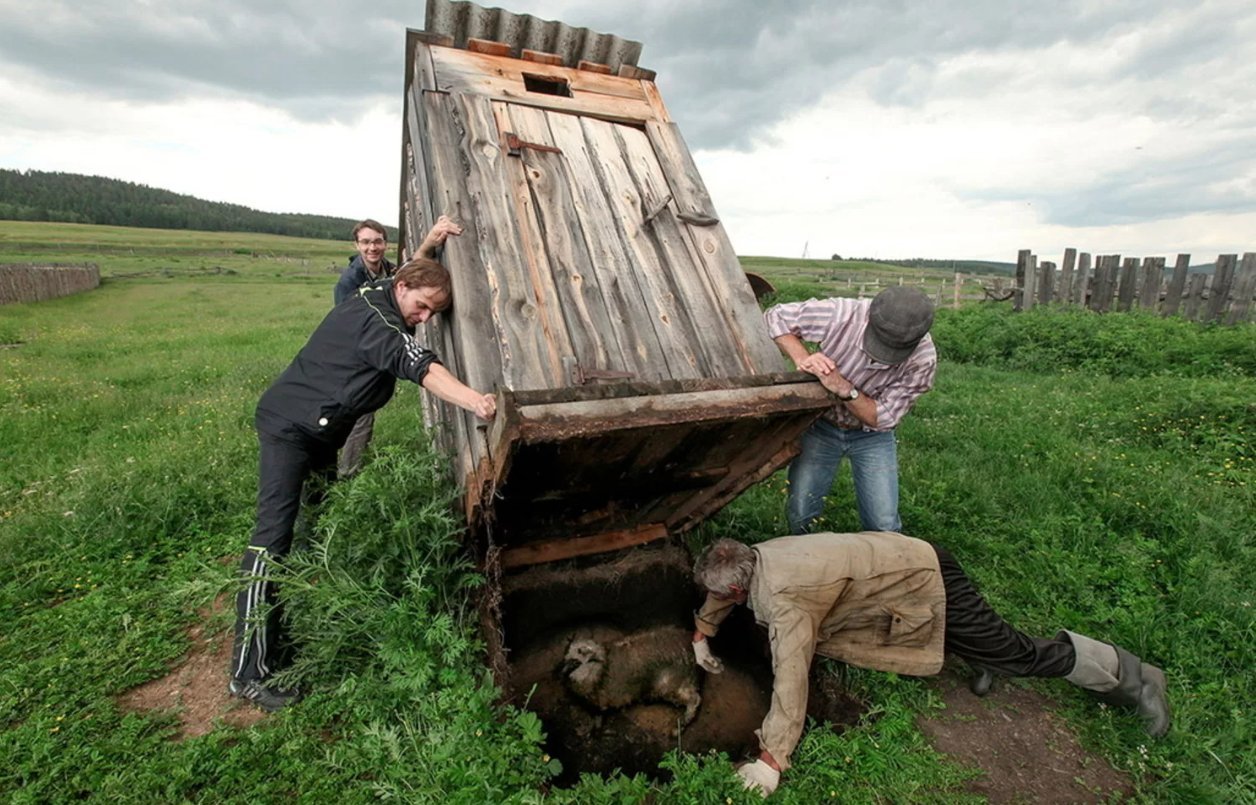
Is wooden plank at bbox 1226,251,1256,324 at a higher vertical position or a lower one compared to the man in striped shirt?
higher

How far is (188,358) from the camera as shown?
11836 millimetres

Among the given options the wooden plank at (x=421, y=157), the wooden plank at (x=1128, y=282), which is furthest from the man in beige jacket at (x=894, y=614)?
the wooden plank at (x=1128, y=282)

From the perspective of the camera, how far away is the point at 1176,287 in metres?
12.4

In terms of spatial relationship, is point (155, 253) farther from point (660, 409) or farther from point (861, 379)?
point (660, 409)

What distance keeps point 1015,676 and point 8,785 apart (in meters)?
4.79

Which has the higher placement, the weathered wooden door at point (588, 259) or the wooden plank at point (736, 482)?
the weathered wooden door at point (588, 259)

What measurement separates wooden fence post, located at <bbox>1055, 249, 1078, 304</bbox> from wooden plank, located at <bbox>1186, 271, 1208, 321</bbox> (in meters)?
1.95

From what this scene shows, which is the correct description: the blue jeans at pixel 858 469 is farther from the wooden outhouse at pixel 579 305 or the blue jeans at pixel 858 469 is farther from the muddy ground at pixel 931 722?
the muddy ground at pixel 931 722

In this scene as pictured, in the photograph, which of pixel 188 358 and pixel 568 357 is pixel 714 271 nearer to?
pixel 568 357

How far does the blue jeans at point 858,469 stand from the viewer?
3.88 metres

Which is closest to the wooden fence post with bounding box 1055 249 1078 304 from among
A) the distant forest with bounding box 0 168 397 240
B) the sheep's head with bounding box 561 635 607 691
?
the sheep's head with bounding box 561 635 607 691

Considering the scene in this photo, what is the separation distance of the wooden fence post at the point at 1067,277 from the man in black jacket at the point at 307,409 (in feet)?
48.7

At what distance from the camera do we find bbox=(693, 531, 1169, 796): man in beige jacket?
314cm

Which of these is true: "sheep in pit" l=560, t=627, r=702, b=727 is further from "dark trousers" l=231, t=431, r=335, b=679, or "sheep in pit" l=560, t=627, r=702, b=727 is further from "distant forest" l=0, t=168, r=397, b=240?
"distant forest" l=0, t=168, r=397, b=240
